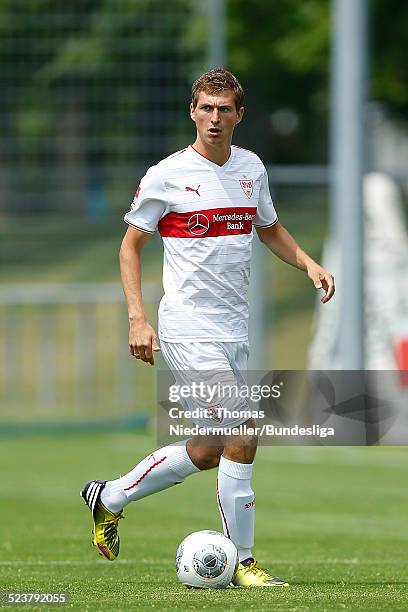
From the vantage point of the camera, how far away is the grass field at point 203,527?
295 inches

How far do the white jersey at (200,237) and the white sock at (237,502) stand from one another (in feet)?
2.06

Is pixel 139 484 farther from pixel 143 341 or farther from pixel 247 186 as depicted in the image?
pixel 247 186

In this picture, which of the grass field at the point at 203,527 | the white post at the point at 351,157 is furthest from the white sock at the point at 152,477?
the white post at the point at 351,157

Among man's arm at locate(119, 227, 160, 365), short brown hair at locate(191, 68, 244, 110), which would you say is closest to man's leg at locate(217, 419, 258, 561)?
man's arm at locate(119, 227, 160, 365)

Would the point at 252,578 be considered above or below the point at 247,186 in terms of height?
below

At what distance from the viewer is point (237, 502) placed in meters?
7.92

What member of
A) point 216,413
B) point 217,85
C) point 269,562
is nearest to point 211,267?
point 216,413

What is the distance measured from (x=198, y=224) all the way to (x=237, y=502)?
135 centimetres

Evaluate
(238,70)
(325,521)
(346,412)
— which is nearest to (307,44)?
(238,70)

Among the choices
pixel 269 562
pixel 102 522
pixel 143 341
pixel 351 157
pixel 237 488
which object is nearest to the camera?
pixel 143 341

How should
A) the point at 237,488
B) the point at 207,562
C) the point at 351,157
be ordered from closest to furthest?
the point at 207,562 → the point at 237,488 → the point at 351,157

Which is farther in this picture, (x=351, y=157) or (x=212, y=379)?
(x=351, y=157)

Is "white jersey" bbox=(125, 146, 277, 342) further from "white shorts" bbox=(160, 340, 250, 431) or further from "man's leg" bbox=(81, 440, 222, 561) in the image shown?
"man's leg" bbox=(81, 440, 222, 561)

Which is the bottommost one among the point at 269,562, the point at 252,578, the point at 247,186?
the point at 269,562
